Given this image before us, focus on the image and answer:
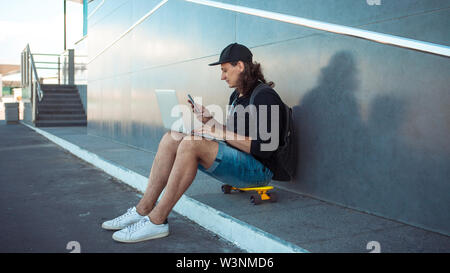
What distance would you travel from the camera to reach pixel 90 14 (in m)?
9.38

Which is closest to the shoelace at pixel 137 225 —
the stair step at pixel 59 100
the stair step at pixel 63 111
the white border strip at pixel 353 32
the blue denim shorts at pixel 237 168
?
the blue denim shorts at pixel 237 168

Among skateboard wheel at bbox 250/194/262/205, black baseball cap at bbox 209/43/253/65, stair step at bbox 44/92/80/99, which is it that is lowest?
skateboard wheel at bbox 250/194/262/205

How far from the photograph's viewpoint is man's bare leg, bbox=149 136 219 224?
2.30m

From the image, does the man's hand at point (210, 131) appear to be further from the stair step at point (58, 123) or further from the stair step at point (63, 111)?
the stair step at point (63, 111)

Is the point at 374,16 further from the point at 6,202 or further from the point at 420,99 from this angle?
the point at 6,202

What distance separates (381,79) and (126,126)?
17.6ft

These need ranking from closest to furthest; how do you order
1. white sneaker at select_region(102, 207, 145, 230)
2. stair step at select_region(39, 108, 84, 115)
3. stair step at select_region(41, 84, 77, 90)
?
white sneaker at select_region(102, 207, 145, 230) < stair step at select_region(39, 108, 84, 115) < stair step at select_region(41, 84, 77, 90)

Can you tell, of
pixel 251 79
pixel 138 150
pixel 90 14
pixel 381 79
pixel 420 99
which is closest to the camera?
pixel 420 99

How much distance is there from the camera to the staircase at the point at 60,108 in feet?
42.0

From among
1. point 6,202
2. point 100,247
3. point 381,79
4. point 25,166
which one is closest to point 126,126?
point 25,166

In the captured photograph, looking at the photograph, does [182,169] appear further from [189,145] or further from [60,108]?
[60,108]

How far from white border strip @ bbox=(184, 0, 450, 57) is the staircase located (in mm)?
10122

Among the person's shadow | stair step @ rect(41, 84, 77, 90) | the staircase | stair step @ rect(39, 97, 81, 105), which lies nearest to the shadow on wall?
the person's shadow

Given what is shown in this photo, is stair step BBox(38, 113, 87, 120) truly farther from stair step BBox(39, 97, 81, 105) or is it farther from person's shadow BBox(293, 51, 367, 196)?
person's shadow BBox(293, 51, 367, 196)
